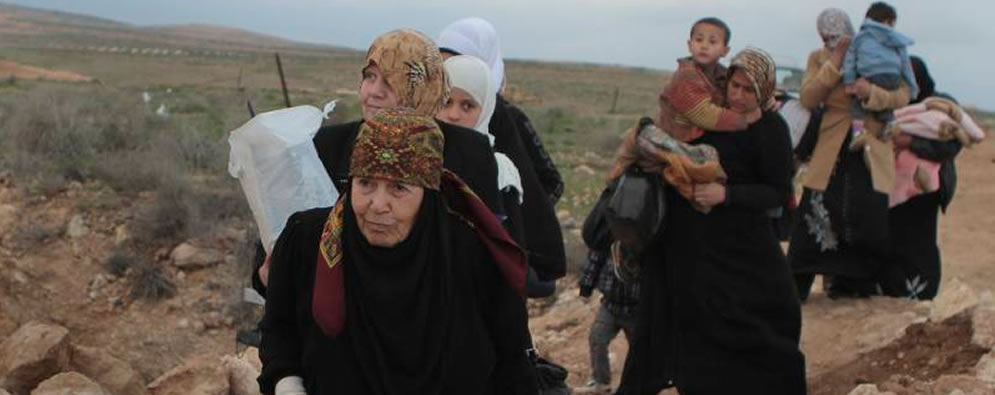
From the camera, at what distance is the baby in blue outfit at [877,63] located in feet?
21.8

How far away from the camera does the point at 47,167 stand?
445 inches

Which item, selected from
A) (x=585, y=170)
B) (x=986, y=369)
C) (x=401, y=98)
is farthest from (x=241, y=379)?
(x=585, y=170)

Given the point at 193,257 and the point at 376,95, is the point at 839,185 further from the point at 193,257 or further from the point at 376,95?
the point at 193,257

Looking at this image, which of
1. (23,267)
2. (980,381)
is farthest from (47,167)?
(980,381)

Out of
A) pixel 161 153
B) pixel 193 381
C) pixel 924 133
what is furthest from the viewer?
pixel 161 153

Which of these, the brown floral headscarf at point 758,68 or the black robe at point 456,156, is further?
the brown floral headscarf at point 758,68

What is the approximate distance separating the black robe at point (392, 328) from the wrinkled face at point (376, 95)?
1.61ft

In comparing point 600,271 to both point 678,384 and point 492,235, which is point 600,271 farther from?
point 492,235

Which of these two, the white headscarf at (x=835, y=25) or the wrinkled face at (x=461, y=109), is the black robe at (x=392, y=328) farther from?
the white headscarf at (x=835, y=25)

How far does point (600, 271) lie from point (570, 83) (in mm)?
56101

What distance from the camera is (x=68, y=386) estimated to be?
4.30 metres

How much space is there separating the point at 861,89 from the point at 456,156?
13.9ft

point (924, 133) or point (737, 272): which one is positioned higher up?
point (924, 133)

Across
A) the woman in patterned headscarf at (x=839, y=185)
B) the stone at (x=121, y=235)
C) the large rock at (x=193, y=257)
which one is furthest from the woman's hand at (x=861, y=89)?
the stone at (x=121, y=235)
